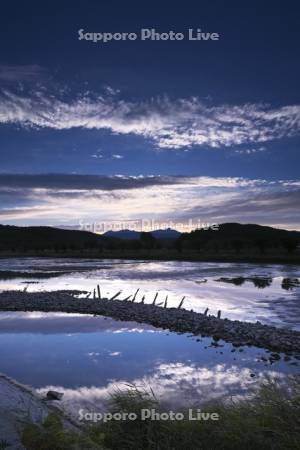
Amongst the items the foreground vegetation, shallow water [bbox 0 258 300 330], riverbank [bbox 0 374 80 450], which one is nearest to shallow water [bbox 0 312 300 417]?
riverbank [bbox 0 374 80 450]

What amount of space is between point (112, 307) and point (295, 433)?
1724 centimetres

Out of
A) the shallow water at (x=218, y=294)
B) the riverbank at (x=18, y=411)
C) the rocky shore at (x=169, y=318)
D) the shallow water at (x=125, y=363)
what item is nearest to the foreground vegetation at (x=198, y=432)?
the riverbank at (x=18, y=411)

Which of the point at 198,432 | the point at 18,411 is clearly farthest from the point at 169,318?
the point at 198,432

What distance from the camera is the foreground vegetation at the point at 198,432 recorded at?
6.30m

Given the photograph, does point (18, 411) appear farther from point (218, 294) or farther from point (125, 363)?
point (218, 294)

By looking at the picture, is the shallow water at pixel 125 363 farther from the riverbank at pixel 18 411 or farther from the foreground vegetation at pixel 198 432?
the foreground vegetation at pixel 198 432

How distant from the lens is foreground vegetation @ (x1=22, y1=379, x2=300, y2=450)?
20.7 ft

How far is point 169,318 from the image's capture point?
19.4 m

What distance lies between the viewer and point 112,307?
2295 cm

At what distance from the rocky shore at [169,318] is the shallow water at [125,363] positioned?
0.81 meters

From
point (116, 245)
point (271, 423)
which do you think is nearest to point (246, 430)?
point (271, 423)

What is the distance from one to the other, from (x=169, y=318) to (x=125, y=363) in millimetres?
6546

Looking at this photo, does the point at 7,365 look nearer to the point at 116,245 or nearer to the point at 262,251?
the point at 262,251

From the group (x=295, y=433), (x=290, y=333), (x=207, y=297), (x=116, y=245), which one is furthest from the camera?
(x=116, y=245)
